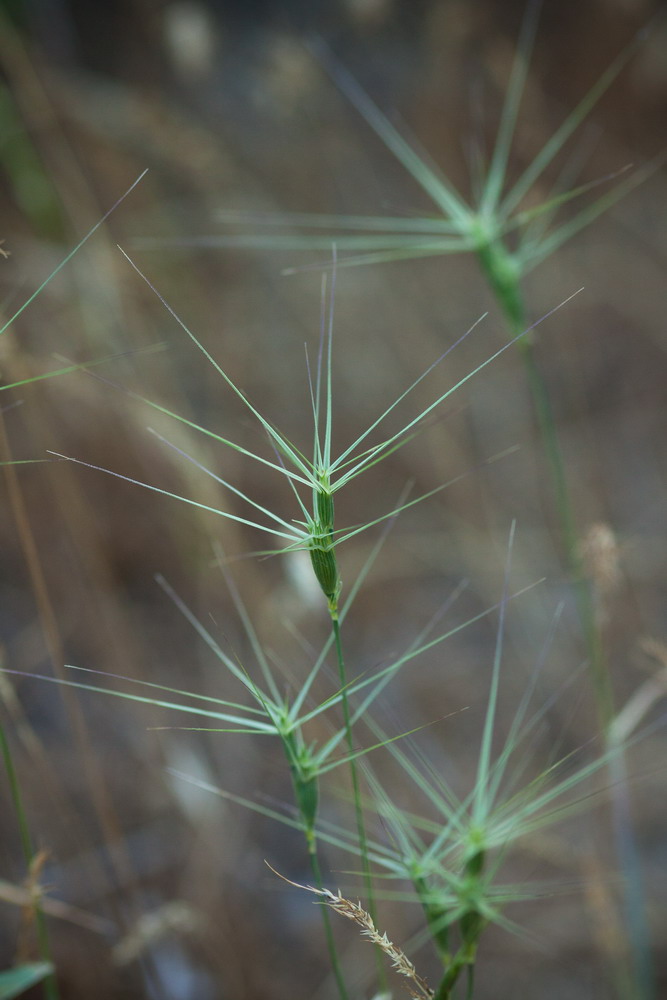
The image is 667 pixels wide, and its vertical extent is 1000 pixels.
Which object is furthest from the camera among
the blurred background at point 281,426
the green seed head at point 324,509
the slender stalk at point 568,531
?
the blurred background at point 281,426

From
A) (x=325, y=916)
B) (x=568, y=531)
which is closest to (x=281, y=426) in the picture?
(x=568, y=531)

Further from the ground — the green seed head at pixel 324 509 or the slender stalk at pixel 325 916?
the green seed head at pixel 324 509

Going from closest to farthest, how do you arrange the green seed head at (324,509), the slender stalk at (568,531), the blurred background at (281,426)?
1. the green seed head at (324,509)
2. the slender stalk at (568,531)
3. the blurred background at (281,426)

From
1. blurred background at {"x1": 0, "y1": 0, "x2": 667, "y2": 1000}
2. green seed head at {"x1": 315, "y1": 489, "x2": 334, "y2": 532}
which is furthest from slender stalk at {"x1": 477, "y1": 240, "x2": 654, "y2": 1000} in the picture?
green seed head at {"x1": 315, "y1": 489, "x2": 334, "y2": 532}

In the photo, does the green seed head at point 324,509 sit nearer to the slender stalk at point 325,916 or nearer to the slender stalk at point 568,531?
the slender stalk at point 325,916

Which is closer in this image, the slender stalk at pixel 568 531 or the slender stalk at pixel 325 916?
the slender stalk at pixel 325 916

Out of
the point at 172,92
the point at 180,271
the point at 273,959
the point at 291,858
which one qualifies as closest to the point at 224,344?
the point at 180,271

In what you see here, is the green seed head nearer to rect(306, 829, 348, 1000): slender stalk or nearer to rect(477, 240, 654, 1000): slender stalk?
rect(306, 829, 348, 1000): slender stalk

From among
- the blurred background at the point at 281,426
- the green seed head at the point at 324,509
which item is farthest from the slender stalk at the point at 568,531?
the green seed head at the point at 324,509
